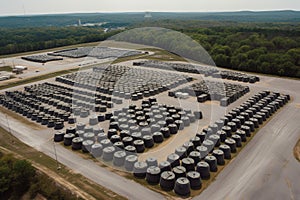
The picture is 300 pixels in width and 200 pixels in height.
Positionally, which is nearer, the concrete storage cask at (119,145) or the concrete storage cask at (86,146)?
the concrete storage cask at (119,145)

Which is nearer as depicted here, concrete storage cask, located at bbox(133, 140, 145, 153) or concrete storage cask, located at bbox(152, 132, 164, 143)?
concrete storage cask, located at bbox(133, 140, 145, 153)

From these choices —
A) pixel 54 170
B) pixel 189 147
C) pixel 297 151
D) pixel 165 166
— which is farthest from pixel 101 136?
pixel 297 151

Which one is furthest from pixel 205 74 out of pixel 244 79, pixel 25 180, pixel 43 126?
pixel 25 180

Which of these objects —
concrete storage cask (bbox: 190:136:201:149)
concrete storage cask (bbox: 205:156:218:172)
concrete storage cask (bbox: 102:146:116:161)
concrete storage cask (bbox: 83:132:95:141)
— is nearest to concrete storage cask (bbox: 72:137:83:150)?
concrete storage cask (bbox: 83:132:95:141)

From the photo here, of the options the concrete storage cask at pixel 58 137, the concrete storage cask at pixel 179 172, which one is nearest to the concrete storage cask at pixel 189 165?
the concrete storage cask at pixel 179 172

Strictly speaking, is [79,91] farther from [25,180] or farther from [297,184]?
[297,184]

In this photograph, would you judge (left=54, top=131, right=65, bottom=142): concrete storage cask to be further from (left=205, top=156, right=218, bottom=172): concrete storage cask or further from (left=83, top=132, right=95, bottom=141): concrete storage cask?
(left=205, top=156, right=218, bottom=172): concrete storage cask

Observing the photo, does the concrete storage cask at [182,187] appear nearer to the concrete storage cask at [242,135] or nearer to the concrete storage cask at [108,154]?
the concrete storage cask at [108,154]

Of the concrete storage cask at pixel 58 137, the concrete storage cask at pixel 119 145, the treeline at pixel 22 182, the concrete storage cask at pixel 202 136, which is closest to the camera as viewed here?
the treeline at pixel 22 182
